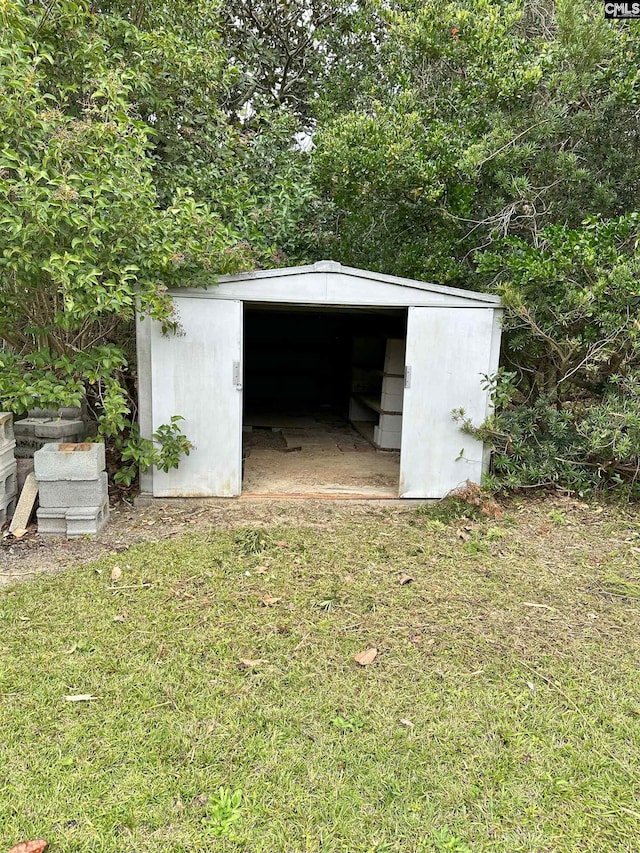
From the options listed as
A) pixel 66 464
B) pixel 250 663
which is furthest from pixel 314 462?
pixel 250 663

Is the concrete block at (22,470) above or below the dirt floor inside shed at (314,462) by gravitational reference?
above

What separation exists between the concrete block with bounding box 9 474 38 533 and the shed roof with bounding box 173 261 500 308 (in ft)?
6.12

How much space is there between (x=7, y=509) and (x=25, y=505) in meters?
0.23

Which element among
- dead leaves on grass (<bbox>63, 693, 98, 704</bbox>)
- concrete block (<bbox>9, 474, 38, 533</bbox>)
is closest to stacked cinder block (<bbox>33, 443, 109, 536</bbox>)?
concrete block (<bbox>9, 474, 38, 533</bbox>)


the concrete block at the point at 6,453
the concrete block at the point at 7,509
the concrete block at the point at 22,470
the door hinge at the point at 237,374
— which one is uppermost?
the door hinge at the point at 237,374

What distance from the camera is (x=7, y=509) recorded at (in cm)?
430

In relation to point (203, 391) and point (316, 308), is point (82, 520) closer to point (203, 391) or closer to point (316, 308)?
point (203, 391)

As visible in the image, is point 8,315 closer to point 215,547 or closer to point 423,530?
point 215,547

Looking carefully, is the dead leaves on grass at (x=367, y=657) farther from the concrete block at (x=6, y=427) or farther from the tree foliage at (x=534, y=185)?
the concrete block at (x=6, y=427)

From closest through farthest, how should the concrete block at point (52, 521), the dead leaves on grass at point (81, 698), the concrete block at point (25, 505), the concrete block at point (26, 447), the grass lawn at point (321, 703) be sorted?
the grass lawn at point (321, 703) < the dead leaves on grass at point (81, 698) < the concrete block at point (52, 521) < the concrete block at point (25, 505) < the concrete block at point (26, 447)

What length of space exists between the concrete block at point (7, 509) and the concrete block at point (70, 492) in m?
0.43

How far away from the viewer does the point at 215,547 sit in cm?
401

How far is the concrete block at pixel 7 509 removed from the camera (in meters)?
4.17

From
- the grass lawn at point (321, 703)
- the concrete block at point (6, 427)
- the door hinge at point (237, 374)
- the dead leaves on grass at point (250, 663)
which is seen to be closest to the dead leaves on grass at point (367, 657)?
the grass lawn at point (321, 703)
